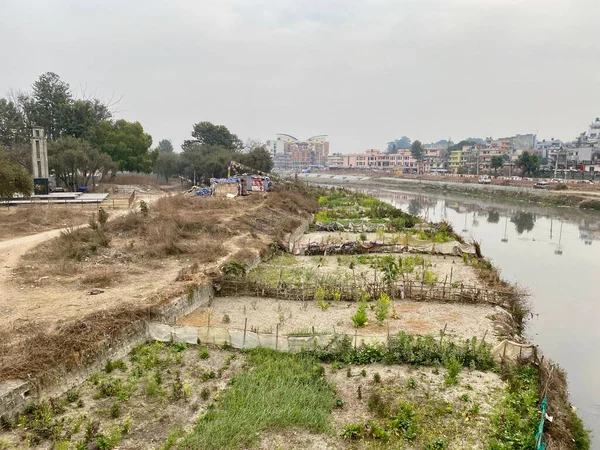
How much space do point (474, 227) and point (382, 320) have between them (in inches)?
1097

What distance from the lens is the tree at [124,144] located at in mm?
42750

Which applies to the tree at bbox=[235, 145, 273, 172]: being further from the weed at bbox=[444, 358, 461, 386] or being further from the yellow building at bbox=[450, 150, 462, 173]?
the yellow building at bbox=[450, 150, 462, 173]

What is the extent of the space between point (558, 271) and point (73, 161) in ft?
109

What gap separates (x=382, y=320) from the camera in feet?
42.1

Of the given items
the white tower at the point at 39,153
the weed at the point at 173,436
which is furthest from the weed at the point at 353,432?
the white tower at the point at 39,153

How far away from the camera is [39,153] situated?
29.9 meters

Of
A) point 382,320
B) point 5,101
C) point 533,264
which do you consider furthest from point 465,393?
point 5,101

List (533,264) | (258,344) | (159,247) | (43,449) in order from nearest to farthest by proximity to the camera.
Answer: (43,449), (258,344), (159,247), (533,264)

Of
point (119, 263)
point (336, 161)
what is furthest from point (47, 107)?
point (336, 161)

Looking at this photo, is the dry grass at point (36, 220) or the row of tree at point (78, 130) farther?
the row of tree at point (78, 130)

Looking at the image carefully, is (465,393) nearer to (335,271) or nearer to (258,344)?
(258,344)

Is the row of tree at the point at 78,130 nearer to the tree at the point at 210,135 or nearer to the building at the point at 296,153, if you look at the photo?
the tree at the point at 210,135

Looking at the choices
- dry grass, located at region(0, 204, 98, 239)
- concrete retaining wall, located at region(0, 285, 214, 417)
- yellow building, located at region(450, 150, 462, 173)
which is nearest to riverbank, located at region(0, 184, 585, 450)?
concrete retaining wall, located at region(0, 285, 214, 417)

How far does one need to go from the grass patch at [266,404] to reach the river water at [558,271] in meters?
6.00
